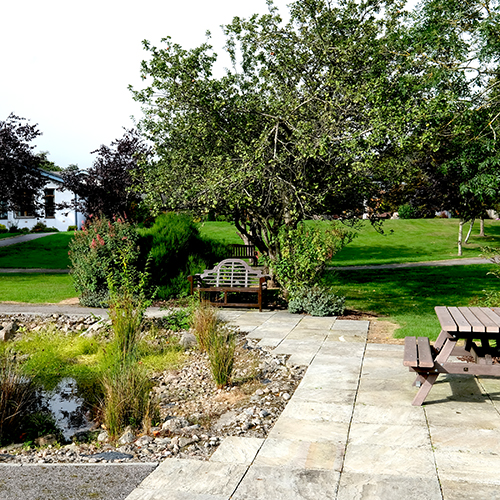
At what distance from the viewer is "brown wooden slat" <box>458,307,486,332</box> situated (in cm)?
425

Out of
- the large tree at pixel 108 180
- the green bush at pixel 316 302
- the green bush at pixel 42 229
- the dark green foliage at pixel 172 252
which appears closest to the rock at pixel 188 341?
the green bush at pixel 316 302

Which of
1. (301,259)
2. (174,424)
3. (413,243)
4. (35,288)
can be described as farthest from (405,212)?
(174,424)

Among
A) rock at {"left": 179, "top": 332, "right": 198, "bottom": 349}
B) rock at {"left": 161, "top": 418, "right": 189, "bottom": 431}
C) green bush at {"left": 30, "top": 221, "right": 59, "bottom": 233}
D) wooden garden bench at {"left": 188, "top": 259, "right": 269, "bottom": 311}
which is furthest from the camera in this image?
green bush at {"left": 30, "top": 221, "right": 59, "bottom": 233}

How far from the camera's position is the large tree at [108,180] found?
1933 cm

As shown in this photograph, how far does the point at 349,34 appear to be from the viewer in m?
11.4

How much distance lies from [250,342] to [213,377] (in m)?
1.75

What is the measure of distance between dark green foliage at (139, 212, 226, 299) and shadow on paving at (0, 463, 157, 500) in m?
8.35

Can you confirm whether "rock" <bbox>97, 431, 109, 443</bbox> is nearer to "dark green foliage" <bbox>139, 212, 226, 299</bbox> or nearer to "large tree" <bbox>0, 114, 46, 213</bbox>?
"dark green foliage" <bbox>139, 212, 226, 299</bbox>

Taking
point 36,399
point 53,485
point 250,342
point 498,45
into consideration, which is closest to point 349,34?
point 498,45

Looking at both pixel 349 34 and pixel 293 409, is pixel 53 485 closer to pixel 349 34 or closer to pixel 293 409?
pixel 293 409

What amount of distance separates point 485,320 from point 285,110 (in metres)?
6.76

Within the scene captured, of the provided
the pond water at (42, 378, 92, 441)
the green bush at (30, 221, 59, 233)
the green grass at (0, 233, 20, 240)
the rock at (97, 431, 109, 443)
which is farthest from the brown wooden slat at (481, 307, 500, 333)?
the green bush at (30, 221, 59, 233)

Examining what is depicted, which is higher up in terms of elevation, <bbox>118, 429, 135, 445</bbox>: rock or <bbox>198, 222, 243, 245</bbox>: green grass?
<bbox>198, 222, 243, 245</bbox>: green grass

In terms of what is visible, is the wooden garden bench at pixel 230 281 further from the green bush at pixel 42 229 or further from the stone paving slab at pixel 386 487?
the green bush at pixel 42 229
